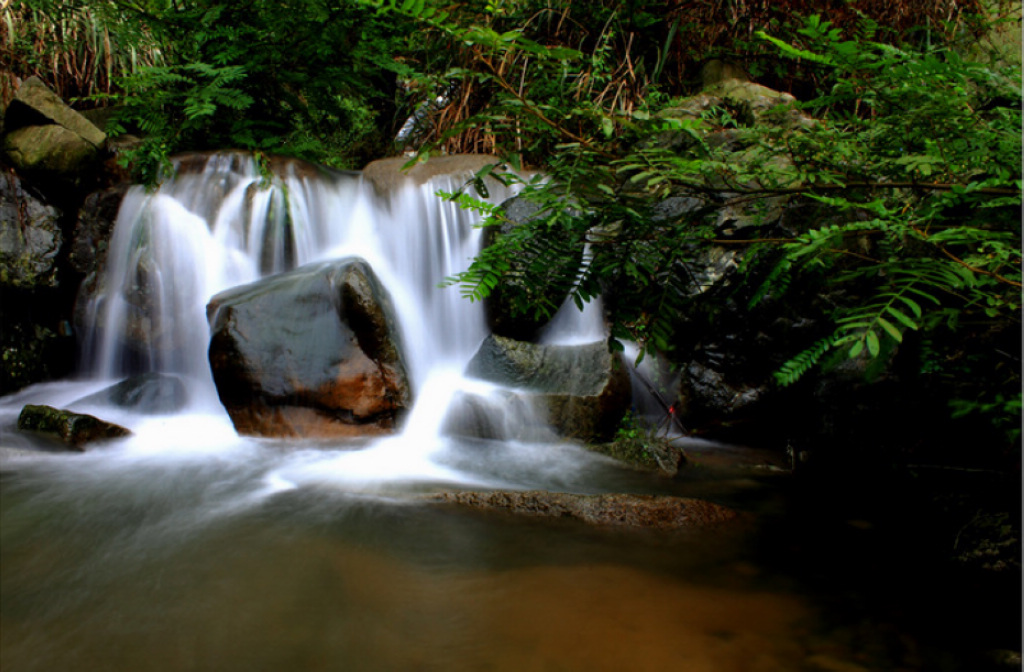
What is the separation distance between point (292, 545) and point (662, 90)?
21.2 feet

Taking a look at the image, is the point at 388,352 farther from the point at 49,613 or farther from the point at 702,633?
the point at 702,633

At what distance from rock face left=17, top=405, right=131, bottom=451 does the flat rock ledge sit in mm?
2716

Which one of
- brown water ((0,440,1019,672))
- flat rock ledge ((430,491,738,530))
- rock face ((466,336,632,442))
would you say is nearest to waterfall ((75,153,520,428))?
rock face ((466,336,632,442))

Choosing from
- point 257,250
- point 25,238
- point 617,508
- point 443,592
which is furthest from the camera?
point 257,250

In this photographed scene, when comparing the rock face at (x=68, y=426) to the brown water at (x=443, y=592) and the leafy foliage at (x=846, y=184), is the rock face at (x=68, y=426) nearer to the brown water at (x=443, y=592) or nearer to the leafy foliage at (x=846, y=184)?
the brown water at (x=443, y=592)

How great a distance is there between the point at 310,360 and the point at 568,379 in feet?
6.06

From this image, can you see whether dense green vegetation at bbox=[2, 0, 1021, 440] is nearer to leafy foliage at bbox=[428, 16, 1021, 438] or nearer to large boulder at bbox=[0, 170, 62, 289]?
leafy foliage at bbox=[428, 16, 1021, 438]

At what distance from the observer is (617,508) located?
2848 mm

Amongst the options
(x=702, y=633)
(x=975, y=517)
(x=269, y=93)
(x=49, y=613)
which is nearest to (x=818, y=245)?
(x=702, y=633)

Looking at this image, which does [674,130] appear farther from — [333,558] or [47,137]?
[47,137]

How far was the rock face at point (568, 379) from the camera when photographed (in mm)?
4250

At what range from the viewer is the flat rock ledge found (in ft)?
9.03

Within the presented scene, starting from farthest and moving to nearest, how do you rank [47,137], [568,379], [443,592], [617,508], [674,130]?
1. [47,137]
2. [568,379]
3. [617,508]
4. [443,592]
5. [674,130]

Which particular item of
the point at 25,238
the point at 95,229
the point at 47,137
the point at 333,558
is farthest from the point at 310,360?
the point at 47,137
